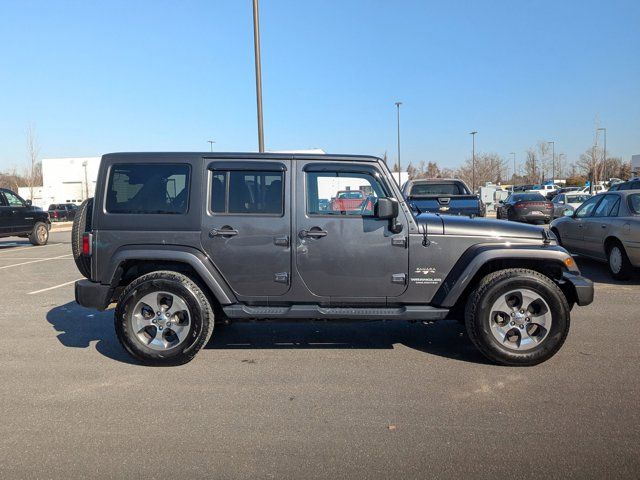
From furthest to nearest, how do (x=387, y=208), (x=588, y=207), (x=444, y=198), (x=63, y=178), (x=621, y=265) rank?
(x=63, y=178) → (x=444, y=198) → (x=588, y=207) → (x=621, y=265) → (x=387, y=208)

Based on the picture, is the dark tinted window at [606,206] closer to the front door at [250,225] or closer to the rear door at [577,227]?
the rear door at [577,227]

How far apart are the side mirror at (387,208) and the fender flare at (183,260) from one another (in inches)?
63.5

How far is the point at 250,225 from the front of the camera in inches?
186

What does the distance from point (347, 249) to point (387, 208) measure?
0.55 metres

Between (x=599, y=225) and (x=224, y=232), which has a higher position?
(x=224, y=232)

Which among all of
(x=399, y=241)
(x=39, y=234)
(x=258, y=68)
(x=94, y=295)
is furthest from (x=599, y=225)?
(x=39, y=234)

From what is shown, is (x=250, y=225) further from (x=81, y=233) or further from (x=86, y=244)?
(x=81, y=233)

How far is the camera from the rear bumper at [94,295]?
4.78m

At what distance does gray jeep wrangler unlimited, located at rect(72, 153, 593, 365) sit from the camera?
459cm

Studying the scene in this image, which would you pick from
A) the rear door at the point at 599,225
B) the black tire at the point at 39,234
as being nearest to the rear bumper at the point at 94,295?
the rear door at the point at 599,225

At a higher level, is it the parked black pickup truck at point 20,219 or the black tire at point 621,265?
the parked black pickup truck at point 20,219

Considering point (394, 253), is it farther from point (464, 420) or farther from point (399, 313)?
point (464, 420)

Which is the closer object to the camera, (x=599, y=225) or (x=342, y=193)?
(x=342, y=193)

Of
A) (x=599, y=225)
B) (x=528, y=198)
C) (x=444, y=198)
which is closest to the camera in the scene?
(x=599, y=225)
